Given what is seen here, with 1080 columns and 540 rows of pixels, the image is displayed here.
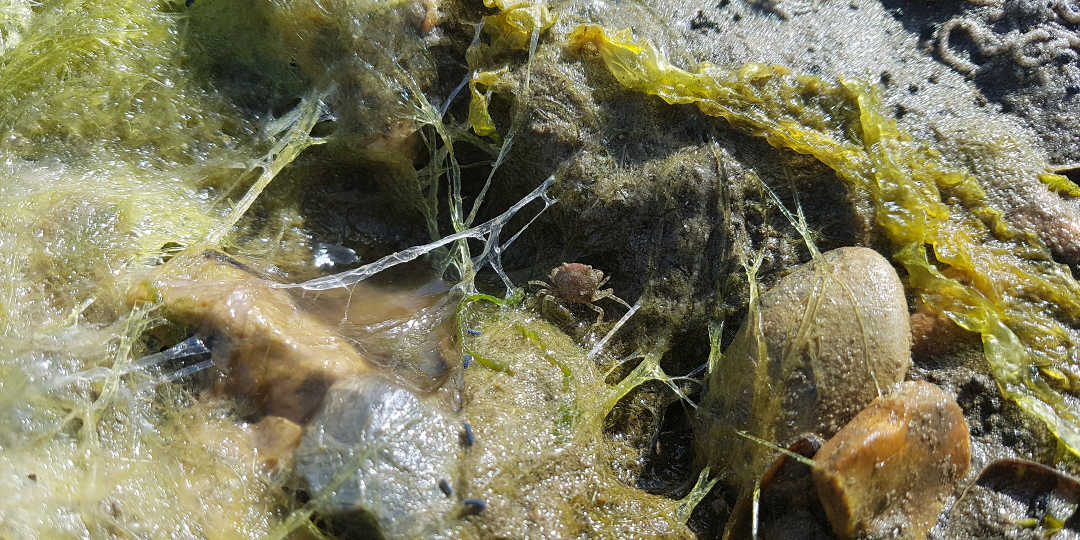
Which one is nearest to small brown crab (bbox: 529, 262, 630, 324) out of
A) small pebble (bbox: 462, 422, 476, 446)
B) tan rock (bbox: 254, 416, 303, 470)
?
small pebble (bbox: 462, 422, 476, 446)

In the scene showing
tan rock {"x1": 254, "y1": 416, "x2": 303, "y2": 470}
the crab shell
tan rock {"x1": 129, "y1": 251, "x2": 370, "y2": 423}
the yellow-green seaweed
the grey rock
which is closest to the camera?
the grey rock

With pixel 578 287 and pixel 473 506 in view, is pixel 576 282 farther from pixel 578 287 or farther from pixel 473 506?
pixel 473 506

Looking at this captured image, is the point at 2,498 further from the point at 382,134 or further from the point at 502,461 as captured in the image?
the point at 382,134

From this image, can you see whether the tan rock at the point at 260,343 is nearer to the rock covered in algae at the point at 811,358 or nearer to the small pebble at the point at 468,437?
the small pebble at the point at 468,437

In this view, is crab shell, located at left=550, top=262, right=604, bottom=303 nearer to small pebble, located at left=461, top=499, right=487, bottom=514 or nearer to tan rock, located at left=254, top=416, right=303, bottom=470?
small pebble, located at left=461, top=499, right=487, bottom=514

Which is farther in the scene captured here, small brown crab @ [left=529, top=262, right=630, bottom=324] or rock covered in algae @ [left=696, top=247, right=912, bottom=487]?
small brown crab @ [left=529, top=262, right=630, bottom=324]

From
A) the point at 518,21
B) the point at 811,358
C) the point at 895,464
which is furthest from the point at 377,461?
the point at 518,21

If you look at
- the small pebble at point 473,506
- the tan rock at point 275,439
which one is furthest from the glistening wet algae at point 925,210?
the tan rock at point 275,439
